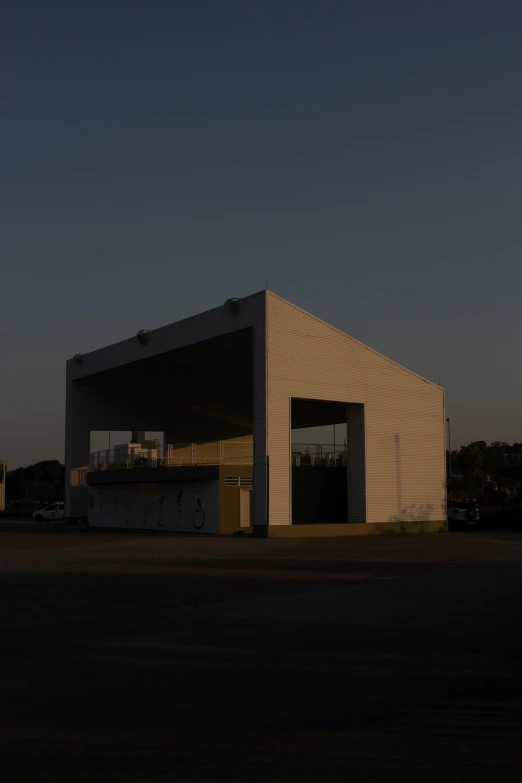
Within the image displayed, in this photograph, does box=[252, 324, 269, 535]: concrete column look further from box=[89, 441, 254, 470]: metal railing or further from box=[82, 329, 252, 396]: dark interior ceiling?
box=[89, 441, 254, 470]: metal railing

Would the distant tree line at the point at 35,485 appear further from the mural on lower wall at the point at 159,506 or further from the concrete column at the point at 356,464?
the concrete column at the point at 356,464

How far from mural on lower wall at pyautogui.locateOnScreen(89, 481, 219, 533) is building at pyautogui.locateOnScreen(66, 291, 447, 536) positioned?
10 centimetres

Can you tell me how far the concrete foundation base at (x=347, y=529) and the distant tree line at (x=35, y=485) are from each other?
57975 mm

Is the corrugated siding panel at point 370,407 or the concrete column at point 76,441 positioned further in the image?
the concrete column at point 76,441

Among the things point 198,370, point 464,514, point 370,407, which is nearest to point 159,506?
point 198,370

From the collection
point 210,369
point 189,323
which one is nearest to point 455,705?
point 189,323

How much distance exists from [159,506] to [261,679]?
37.3 m

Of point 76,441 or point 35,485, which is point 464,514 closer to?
point 76,441

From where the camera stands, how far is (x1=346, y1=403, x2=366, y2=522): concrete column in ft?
130

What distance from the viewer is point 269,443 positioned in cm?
3478

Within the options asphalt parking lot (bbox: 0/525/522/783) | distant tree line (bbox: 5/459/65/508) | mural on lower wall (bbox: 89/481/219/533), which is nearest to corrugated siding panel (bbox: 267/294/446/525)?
mural on lower wall (bbox: 89/481/219/533)

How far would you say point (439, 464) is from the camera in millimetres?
44031

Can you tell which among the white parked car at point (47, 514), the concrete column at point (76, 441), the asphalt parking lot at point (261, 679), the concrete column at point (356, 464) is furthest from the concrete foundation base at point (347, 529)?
the white parked car at point (47, 514)

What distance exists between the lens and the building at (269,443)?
1400 inches
